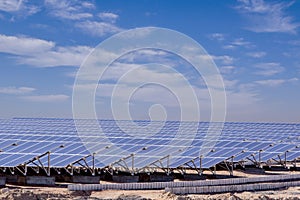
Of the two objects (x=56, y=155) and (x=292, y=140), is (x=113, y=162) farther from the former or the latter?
(x=292, y=140)

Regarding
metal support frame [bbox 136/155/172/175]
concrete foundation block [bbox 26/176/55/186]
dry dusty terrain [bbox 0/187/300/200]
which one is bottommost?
dry dusty terrain [bbox 0/187/300/200]

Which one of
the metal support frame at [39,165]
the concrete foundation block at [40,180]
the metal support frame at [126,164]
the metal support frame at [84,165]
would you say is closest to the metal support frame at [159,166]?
the metal support frame at [126,164]

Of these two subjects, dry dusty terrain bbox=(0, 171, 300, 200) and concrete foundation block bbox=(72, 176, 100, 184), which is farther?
concrete foundation block bbox=(72, 176, 100, 184)

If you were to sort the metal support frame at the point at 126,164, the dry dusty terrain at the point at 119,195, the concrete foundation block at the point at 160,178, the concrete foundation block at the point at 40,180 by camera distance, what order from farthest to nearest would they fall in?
the concrete foundation block at the point at 160,178, the metal support frame at the point at 126,164, the concrete foundation block at the point at 40,180, the dry dusty terrain at the point at 119,195

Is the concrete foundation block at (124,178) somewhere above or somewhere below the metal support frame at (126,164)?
below

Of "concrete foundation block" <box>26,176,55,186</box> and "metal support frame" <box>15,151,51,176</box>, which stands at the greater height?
"metal support frame" <box>15,151,51,176</box>

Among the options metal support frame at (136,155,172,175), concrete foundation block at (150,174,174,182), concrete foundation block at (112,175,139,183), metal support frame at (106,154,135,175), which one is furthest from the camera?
concrete foundation block at (150,174,174,182)

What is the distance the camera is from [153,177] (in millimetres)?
18875

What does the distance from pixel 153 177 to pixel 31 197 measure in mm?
6558

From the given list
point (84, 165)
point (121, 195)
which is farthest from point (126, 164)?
point (121, 195)

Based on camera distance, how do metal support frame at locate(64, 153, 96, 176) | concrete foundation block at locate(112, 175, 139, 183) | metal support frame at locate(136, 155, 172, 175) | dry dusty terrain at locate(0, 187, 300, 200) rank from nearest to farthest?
dry dusty terrain at locate(0, 187, 300, 200) → metal support frame at locate(64, 153, 96, 176) → metal support frame at locate(136, 155, 172, 175) → concrete foundation block at locate(112, 175, 139, 183)

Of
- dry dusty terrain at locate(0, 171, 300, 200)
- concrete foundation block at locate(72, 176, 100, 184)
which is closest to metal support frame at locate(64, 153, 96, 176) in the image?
concrete foundation block at locate(72, 176, 100, 184)

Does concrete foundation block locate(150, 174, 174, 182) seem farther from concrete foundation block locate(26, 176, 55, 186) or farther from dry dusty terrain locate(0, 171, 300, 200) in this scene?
concrete foundation block locate(26, 176, 55, 186)

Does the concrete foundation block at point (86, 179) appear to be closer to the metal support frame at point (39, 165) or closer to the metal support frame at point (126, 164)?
the metal support frame at point (126, 164)
